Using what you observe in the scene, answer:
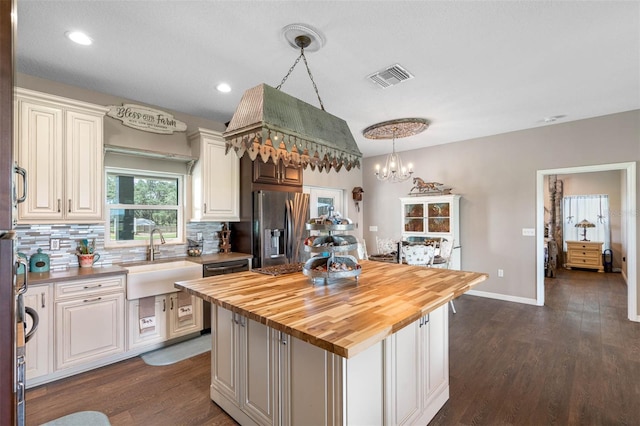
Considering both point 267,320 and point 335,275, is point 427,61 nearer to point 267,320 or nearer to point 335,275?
point 335,275

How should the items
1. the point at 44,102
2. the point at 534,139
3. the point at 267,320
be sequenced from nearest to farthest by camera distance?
the point at 267,320 < the point at 44,102 < the point at 534,139

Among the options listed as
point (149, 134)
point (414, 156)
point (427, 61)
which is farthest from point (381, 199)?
point (149, 134)

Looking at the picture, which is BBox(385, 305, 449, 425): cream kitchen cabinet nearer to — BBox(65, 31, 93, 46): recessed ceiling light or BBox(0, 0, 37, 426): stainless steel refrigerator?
BBox(0, 0, 37, 426): stainless steel refrigerator

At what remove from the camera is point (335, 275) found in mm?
2076

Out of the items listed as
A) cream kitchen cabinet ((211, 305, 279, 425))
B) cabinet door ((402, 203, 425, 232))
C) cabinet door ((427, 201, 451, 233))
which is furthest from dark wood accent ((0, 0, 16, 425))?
cabinet door ((402, 203, 425, 232))

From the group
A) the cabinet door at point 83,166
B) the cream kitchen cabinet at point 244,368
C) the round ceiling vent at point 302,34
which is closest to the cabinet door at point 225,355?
the cream kitchen cabinet at point 244,368

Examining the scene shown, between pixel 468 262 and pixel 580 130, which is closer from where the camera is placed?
pixel 580 130

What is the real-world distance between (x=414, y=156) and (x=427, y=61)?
11.1 feet

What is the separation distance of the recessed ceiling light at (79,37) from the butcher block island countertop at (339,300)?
1953 millimetres

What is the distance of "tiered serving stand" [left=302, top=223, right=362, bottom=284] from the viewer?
209 centimetres

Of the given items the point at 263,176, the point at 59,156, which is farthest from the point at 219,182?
the point at 59,156

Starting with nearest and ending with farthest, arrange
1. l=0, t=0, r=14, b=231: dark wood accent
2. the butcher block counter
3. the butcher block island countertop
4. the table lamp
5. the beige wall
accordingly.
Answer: l=0, t=0, r=14, b=231: dark wood accent → the butcher block island countertop → the butcher block counter → the beige wall → the table lamp

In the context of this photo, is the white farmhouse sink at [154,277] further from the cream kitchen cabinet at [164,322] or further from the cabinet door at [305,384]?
the cabinet door at [305,384]

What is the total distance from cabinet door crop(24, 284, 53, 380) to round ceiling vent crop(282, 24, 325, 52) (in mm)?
2773
